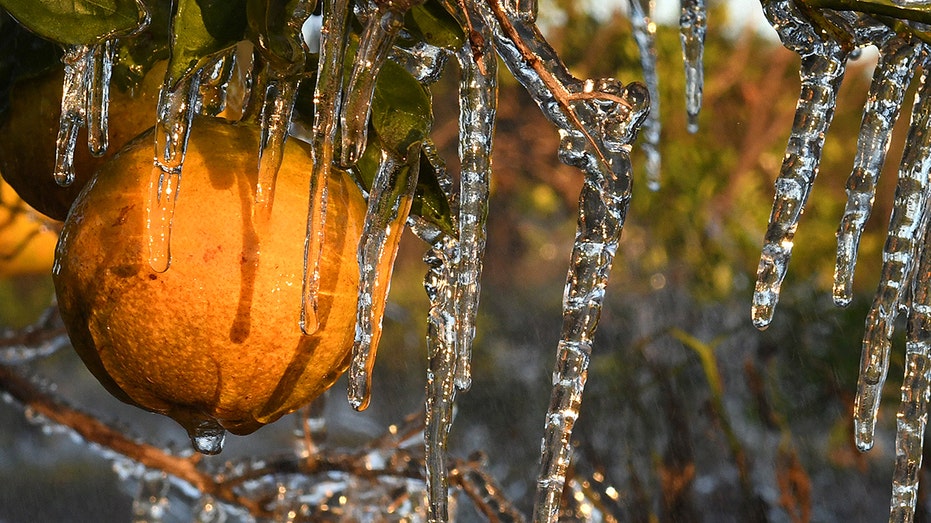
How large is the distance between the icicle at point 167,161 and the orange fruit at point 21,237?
1.12 feet

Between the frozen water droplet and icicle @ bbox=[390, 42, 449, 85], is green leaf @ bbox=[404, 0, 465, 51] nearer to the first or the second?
icicle @ bbox=[390, 42, 449, 85]

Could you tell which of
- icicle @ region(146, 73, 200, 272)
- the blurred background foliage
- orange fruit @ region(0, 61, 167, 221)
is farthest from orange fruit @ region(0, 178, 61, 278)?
the blurred background foliage

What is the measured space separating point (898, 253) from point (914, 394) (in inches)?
2.3

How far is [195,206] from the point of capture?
1.06 feet

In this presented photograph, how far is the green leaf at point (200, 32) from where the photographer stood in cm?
27

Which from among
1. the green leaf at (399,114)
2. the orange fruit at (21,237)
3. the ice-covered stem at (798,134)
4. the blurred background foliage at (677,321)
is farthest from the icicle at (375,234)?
the blurred background foliage at (677,321)

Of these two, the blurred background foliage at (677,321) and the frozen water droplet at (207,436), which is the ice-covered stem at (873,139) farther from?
the blurred background foliage at (677,321)

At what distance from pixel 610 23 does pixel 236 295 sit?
2.13 meters

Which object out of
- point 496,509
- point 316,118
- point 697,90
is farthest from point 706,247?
point 316,118

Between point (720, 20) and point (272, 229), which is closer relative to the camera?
point (272, 229)

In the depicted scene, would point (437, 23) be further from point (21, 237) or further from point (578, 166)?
point (21, 237)

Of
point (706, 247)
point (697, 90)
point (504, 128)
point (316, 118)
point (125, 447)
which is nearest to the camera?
point (316, 118)

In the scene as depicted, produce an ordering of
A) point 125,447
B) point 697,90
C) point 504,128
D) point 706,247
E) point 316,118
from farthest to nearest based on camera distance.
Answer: point 504,128
point 706,247
point 125,447
point 697,90
point 316,118

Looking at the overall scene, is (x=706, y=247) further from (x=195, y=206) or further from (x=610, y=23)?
(x=195, y=206)
